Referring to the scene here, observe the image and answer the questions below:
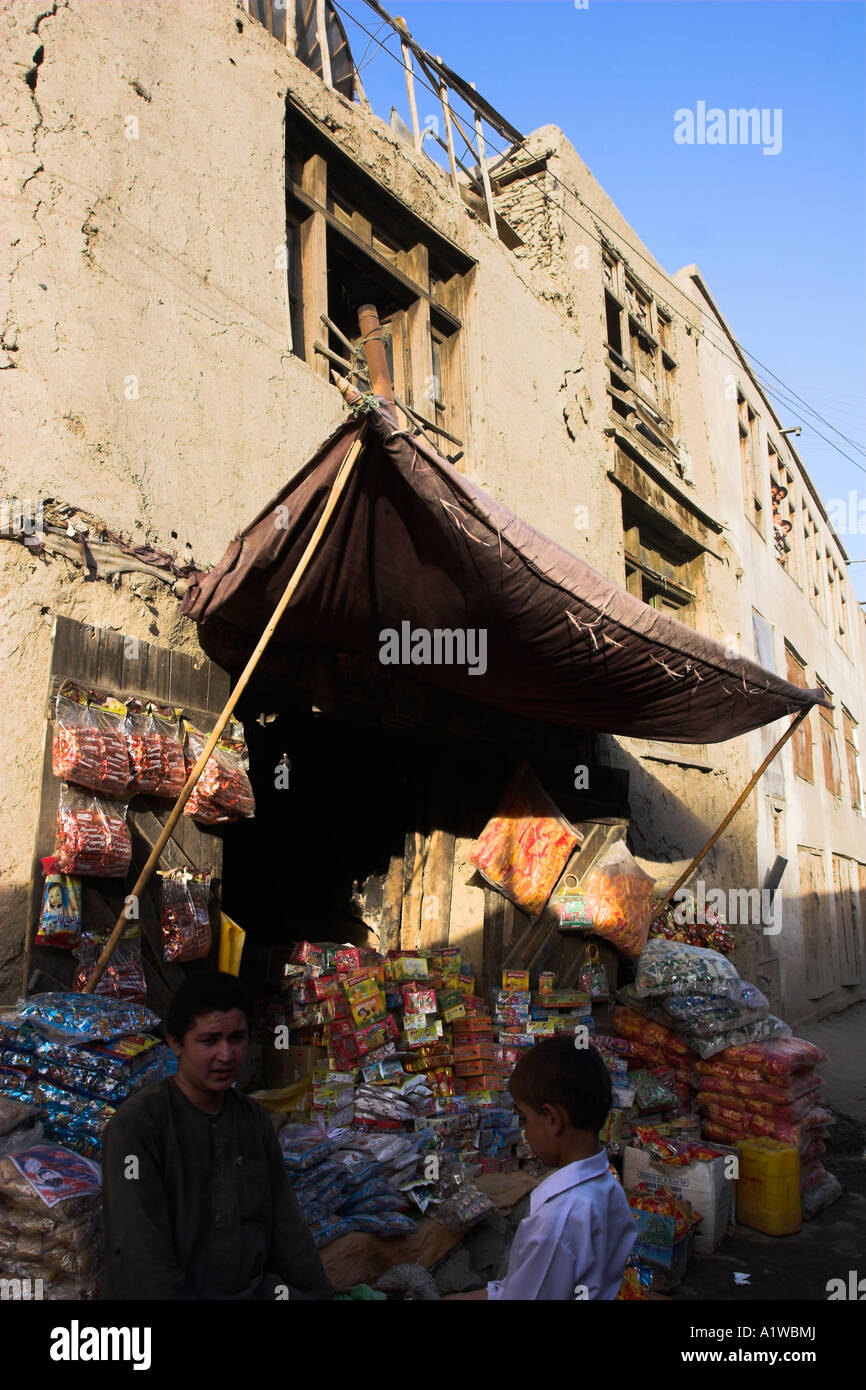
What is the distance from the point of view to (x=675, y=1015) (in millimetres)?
5922

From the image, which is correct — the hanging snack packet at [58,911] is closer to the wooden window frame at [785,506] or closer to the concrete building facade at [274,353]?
the concrete building facade at [274,353]

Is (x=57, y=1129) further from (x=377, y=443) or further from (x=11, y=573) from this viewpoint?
(x=377, y=443)

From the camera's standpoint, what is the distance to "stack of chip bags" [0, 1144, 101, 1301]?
223 centimetres

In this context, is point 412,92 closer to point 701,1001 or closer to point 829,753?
point 701,1001

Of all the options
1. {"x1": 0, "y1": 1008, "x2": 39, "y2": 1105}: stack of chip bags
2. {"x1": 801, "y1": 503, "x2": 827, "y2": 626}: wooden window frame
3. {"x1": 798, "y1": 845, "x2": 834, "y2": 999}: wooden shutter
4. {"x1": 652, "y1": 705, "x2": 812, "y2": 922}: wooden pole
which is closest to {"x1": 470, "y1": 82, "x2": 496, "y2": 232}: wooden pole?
{"x1": 652, "y1": 705, "x2": 812, "y2": 922}: wooden pole

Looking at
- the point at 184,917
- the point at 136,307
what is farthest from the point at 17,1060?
the point at 136,307

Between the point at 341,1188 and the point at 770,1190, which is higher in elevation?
the point at 341,1188

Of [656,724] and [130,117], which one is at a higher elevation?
[130,117]

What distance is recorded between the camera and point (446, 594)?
4141 millimetres

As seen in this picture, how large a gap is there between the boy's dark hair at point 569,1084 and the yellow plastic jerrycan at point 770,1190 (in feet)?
12.8

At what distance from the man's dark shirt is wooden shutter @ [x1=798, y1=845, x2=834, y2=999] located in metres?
12.5

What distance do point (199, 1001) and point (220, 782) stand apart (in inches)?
76.5
